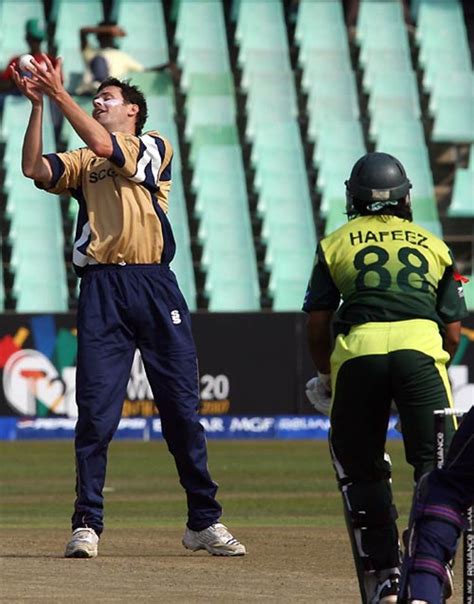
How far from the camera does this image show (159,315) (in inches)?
343

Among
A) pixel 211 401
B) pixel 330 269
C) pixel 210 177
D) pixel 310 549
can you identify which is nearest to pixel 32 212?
pixel 210 177

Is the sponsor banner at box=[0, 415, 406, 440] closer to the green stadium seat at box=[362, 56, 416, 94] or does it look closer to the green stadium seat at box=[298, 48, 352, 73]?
the green stadium seat at box=[298, 48, 352, 73]

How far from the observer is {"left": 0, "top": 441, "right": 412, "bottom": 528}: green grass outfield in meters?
11.9

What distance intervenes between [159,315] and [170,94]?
69.8ft

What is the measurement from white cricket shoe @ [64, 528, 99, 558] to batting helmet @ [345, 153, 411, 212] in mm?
2512

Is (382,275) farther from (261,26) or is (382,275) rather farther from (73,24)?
(261,26)

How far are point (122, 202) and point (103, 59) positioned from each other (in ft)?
61.9

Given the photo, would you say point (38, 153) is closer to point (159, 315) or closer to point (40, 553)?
point (159, 315)

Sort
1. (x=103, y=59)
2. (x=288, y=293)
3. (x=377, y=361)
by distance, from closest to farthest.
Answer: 1. (x=377, y=361)
2. (x=103, y=59)
3. (x=288, y=293)

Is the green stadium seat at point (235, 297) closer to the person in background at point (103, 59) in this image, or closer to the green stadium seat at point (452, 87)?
the person in background at point (103, 59)

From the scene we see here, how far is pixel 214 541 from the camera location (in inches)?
346

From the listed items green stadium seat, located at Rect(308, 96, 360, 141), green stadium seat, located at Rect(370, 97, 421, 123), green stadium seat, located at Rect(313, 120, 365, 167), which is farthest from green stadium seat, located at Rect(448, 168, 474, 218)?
green stadium seat, located at Rect(308, 96, 360, 141)

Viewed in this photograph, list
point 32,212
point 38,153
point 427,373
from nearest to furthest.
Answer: point 427,373 < point 38,153 < point 32,212

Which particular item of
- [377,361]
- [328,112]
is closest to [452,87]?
[328,112]
